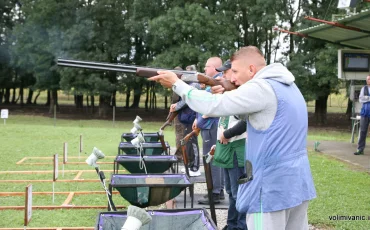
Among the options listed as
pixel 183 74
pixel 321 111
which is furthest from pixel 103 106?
pixel 183 74

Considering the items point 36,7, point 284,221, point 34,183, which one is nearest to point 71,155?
point 34,183

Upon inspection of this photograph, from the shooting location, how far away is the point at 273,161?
8.79 feet

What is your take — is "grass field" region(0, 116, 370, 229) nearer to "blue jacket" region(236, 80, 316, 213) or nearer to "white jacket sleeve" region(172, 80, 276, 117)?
"blue jacket" region(236, 80, 316, 213)

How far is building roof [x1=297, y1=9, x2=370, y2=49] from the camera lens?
1029 cm

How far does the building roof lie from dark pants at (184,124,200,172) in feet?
14.4

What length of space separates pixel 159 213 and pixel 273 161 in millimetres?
1667

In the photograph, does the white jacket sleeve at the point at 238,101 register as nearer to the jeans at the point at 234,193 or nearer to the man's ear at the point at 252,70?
the man's ear at the point at 252,70

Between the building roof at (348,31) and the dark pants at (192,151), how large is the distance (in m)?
4.40

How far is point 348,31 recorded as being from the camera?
1200 centimetres

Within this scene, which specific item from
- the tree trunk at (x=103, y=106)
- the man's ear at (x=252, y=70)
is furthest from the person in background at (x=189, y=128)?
the tree trunk at (x=103, y=106)

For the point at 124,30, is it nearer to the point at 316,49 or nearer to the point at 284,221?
the point at 316,49

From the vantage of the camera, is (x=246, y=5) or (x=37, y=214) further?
(x=246, y=5)

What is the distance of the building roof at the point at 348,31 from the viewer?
10.3m

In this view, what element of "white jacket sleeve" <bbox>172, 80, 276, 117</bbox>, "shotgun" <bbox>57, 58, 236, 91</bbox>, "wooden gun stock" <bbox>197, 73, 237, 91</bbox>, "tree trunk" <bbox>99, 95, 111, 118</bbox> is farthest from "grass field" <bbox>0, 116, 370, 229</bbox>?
"tree trunk" <bbox>99, 95, 111, 118</bbox>
